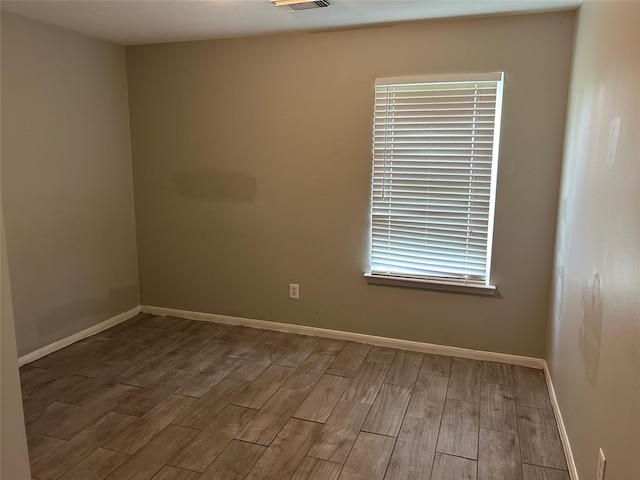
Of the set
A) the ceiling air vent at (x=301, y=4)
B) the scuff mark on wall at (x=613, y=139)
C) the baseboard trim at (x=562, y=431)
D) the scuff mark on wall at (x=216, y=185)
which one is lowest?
the baseboard trim at (x=562, y=431)

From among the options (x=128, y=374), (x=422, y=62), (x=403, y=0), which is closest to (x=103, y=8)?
(x=403, y=0)

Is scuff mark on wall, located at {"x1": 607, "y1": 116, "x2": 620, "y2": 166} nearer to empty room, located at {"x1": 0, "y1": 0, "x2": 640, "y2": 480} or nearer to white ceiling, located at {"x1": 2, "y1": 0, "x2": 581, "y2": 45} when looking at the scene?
empty room, located at {"x1": 0, "y1": 0, "x2": 640, "y2": 480}

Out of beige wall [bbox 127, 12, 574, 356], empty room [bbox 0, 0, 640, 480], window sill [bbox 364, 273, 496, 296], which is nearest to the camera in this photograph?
empty room [bbox 0, 0, 640, 480]

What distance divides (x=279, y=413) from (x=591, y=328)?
5.45ft

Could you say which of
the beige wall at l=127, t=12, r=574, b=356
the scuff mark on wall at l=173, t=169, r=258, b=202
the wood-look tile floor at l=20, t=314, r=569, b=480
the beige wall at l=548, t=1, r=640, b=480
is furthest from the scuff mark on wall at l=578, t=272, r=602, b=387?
the scuff mark on wall at l=173, t=169, r=258, b=202

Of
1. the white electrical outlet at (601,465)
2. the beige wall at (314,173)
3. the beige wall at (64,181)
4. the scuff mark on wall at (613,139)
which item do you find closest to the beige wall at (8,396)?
the beige wall at (64,181)

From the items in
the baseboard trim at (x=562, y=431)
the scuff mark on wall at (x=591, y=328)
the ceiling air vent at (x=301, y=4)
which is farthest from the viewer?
the ceiling air vent at (x=301, y=4)

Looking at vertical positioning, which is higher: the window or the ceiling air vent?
the ceiling air vent

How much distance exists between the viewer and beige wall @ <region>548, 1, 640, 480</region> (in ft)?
4.92

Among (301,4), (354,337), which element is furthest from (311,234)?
(301,4)

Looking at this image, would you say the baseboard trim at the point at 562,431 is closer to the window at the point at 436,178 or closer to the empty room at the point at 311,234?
the empty room at the point at 311,234

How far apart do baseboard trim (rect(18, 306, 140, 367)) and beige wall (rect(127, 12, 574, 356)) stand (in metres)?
0.28

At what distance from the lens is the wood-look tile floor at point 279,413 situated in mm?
2248

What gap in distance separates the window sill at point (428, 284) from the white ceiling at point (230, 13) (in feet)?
5.84
